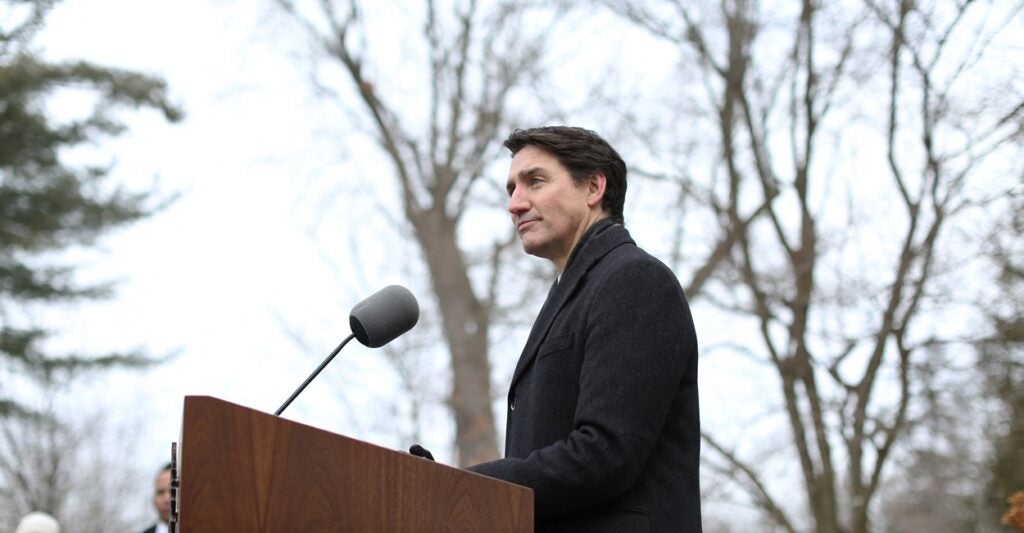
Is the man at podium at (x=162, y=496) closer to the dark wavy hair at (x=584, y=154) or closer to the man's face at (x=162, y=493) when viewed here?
the man's face at (x=162, y=493)

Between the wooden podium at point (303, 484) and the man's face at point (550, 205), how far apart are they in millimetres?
1018

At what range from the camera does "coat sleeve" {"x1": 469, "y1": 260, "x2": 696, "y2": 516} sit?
2.93m

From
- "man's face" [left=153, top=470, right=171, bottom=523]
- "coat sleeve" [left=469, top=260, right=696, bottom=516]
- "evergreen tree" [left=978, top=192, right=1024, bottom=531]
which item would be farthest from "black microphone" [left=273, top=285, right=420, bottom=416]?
"evergreen tree" [left=978, top=192, right=1024, bottom=531]

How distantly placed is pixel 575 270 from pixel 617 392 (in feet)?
1.74

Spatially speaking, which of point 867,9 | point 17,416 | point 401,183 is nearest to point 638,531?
point 867,9

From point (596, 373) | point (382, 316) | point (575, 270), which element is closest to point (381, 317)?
point (382, 316)

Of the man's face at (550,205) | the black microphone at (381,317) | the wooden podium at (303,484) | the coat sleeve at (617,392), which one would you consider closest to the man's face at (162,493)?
the black microphone at (381,317)

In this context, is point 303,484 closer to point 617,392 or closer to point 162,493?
point 617,392

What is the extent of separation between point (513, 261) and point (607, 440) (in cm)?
1602

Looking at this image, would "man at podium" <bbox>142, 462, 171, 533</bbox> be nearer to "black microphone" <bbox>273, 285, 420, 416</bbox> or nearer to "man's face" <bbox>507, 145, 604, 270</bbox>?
"black microphone" <bbox>273, 285, 420, 416</bbox>

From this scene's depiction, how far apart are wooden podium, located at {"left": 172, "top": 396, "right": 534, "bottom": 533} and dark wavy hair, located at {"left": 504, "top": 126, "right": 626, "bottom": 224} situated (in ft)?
3.81

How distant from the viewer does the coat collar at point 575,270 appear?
11.1 ft

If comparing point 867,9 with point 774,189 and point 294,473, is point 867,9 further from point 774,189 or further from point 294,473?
point 294,473

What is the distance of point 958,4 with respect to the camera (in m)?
11.2
